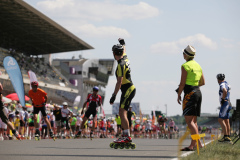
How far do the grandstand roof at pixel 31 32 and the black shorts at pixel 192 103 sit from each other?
3821 cm

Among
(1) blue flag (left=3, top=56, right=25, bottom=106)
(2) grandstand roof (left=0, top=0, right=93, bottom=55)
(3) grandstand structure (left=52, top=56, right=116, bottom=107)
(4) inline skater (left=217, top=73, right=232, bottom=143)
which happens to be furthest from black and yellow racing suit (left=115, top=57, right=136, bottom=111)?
(3) grandstand structure (left=52, top=56, right=116, bottom=107)

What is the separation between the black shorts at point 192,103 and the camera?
27.2 feet

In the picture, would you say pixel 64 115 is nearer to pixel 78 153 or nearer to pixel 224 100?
pixel 224 100

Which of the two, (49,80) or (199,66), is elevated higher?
(49,80)

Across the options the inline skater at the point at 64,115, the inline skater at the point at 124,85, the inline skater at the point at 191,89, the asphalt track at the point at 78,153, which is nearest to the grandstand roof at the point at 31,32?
the inline skater at the point at 64,115

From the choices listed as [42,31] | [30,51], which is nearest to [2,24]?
[42,31]

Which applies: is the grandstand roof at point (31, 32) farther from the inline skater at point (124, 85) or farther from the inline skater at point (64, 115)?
the inline skater at point (124, 85)

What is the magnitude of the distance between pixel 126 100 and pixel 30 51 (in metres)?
63.0

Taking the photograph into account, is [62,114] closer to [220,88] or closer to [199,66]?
[220,88]

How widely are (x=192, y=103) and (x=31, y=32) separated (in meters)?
52.0

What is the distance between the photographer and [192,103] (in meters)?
8.28

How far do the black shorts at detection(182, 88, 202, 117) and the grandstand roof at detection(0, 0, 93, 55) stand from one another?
38.2 meters

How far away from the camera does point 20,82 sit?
22953mm

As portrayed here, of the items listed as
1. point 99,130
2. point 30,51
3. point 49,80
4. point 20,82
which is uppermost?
point 30,51
